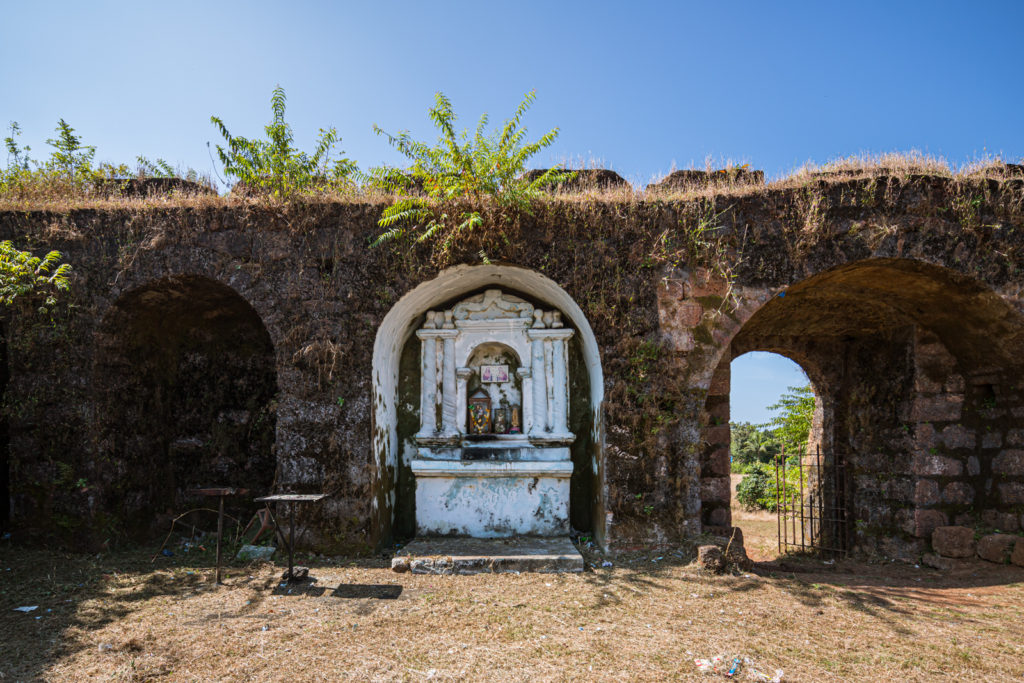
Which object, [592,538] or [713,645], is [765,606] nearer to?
[713,645]

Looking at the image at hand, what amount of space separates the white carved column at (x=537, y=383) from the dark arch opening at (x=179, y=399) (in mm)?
3387

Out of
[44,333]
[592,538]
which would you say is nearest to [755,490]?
[592,538]

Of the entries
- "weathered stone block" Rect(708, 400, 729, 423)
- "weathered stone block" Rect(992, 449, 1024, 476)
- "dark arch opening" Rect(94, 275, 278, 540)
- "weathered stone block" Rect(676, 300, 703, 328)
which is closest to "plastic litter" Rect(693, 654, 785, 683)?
"weathered stone block" Rect(676, 300, 703, 328)

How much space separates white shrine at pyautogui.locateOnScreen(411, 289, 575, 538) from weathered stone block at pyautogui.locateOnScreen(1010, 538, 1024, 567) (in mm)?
4899

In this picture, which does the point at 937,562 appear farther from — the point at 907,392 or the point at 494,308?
the point at 494,308

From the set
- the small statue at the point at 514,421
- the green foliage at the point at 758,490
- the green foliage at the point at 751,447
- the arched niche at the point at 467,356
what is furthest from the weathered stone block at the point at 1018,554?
the green foliage at the point at 751,447

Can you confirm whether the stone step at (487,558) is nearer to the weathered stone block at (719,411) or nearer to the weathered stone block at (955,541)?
the weathered stone block at (719,411)

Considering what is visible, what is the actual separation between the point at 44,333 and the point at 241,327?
2.10m

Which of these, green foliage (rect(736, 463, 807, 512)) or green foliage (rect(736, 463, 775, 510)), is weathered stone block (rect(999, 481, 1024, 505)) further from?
green foliage (rect(736, 463, 775, 510))

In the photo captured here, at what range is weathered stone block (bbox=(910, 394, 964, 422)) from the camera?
7562 millimetres

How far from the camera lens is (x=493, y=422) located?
7.80 meters

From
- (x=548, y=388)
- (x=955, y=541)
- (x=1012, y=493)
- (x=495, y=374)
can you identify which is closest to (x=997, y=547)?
(x=955, y=541)

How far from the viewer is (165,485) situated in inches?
295

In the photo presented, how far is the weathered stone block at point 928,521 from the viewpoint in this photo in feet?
24.7
